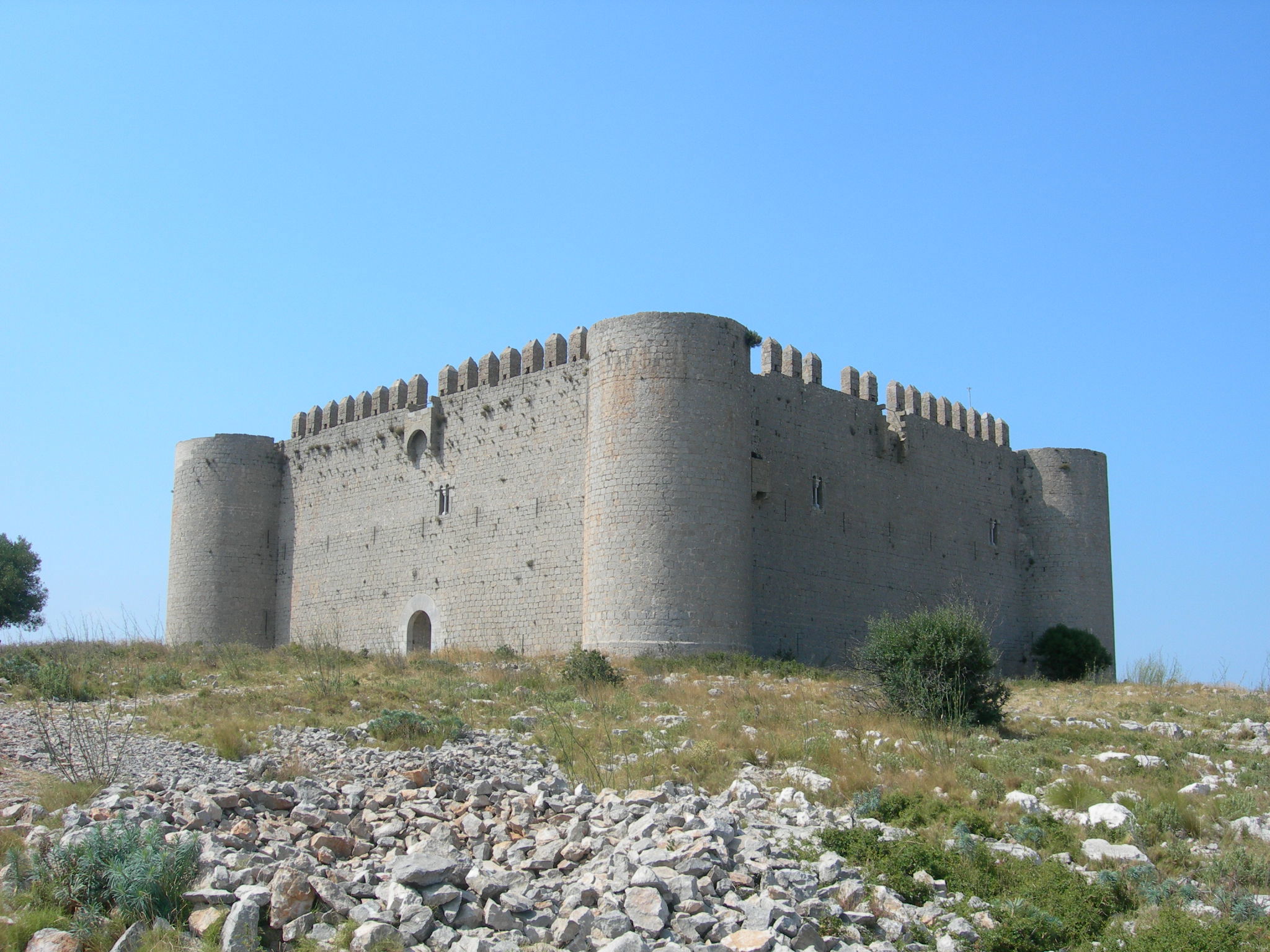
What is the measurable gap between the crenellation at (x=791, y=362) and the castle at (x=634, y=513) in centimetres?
6

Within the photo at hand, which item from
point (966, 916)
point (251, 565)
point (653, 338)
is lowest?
point (966, 916)

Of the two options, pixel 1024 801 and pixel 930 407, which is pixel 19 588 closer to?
pixel 930 407

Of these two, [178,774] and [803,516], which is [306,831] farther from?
[803,516]

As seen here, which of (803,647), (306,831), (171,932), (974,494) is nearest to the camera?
(171,932)

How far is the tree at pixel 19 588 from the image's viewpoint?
31.0 metres

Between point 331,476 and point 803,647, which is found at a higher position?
point 331,476

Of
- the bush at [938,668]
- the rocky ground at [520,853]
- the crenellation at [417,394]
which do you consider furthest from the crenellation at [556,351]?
the rocky ground at [520,853]

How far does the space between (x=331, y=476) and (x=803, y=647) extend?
11.4 m

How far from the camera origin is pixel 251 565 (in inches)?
1057

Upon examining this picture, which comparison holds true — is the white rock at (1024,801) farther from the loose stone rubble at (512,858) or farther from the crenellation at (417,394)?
the crenellation at (417,394)

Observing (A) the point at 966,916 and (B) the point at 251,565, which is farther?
(B) the point at 251,565

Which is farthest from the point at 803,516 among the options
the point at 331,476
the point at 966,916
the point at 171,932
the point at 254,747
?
the point at 171,932

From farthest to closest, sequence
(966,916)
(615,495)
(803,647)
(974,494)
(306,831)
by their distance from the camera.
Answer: (974,494), (803,647), (615,495), (306,831), (966,916)

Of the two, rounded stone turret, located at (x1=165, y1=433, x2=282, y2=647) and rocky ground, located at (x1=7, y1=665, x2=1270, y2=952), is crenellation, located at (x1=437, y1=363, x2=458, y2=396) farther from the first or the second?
rocky ground, located at (x1=7, y1=665, x2=1270, y2=952)
